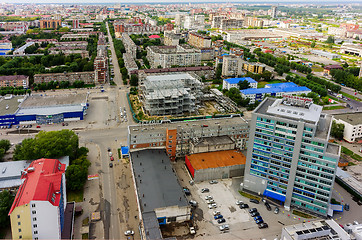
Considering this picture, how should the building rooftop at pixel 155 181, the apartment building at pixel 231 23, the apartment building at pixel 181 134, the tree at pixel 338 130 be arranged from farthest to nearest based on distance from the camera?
the apartment building at pixel 231 23
the tree at pixel 338 130
the apartment building at pixel 181 134
the building rooftop at pixel 155 181

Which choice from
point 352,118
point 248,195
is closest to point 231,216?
point 248,195

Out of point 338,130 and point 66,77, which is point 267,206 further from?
point 66,77

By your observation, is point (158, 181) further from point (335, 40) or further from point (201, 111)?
point (335, 40)

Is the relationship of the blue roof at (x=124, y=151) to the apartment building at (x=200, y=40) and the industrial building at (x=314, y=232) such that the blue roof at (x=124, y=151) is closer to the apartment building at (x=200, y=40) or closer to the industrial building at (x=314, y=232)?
the industrial building at (x=314, y=232)

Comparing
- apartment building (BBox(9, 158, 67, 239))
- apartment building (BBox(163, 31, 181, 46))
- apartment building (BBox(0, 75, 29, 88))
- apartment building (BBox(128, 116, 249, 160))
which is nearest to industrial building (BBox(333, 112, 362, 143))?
apartment building (BBox(128, 116, 249, 160))

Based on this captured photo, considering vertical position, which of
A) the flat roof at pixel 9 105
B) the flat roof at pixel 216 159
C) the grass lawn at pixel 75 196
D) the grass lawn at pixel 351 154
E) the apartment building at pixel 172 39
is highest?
the apartment building at pixel 172 39

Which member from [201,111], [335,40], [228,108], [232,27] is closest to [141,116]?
[201,111]

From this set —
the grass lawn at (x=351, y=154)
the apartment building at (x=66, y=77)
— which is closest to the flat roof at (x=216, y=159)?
the grass lawn at (x=351, y=154)
